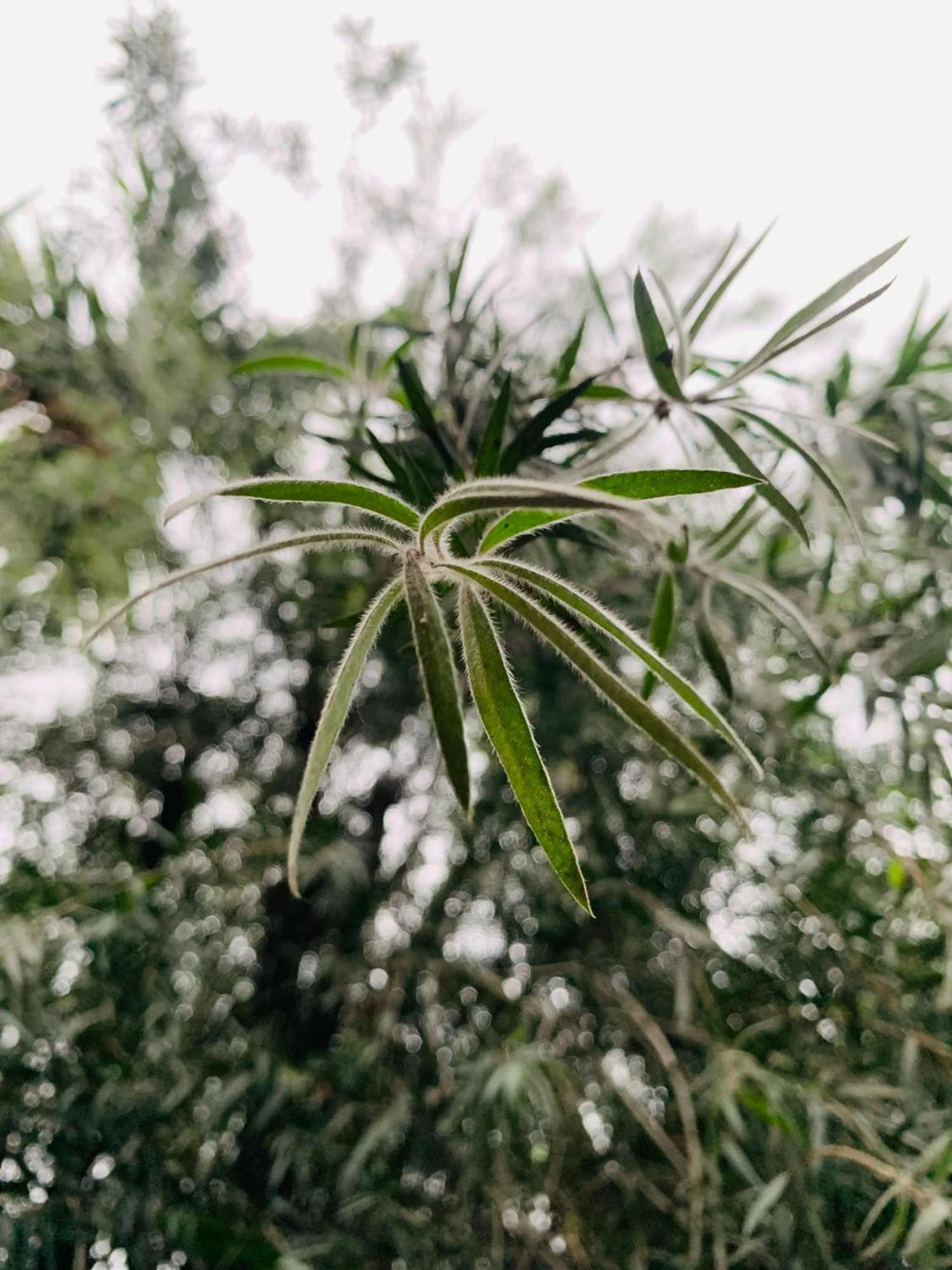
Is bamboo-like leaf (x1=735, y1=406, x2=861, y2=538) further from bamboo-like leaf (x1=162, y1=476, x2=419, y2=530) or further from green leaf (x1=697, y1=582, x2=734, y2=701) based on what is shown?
bamboo-like leaf (x1=162, y1=476, x2=419, y2=530)

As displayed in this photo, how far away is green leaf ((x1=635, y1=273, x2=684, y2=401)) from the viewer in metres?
0.60

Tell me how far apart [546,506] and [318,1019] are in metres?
1.47

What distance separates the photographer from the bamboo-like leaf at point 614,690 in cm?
40

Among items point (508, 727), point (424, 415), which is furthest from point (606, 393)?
point (508, 727)

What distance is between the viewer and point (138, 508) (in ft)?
4.77

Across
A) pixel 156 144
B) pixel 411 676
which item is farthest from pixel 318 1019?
pixel 156 144

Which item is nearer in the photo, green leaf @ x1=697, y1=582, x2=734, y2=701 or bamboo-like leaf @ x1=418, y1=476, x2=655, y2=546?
bamboo-like leaf @ x1=418, y1=476, x2=655, y2=546

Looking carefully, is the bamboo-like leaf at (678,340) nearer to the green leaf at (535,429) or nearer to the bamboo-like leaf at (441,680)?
the green leaf at (535,429)

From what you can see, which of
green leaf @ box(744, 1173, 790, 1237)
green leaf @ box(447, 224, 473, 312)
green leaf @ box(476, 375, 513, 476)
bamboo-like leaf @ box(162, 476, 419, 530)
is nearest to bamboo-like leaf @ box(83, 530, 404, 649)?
bamboo-like leaf @ box(162, 476, 419, 530)

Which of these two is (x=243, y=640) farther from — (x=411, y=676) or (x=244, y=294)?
(x=244, y=294)

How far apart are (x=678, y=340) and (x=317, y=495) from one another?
396 mm

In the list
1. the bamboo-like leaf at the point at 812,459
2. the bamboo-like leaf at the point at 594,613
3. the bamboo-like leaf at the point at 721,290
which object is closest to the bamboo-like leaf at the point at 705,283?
the bamboo-like leaf at the point at 721,290

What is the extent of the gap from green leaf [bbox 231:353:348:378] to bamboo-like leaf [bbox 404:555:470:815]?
0.64 metres

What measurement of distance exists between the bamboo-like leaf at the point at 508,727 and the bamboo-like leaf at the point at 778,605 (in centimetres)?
42
